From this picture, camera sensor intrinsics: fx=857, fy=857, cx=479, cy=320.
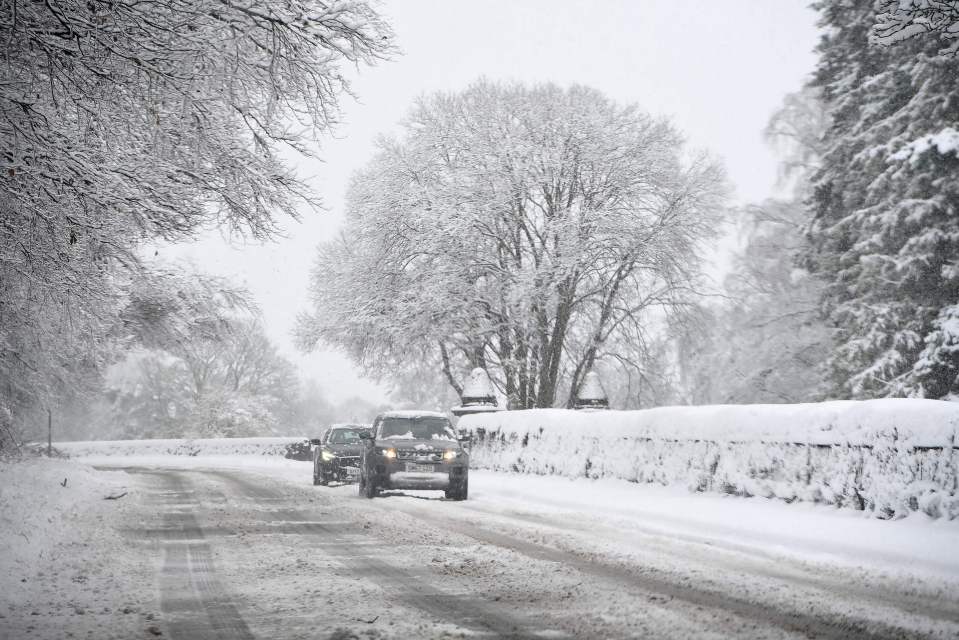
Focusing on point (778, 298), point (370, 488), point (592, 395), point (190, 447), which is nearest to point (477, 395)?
point (592, 395)

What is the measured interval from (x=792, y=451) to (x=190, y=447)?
52.7m

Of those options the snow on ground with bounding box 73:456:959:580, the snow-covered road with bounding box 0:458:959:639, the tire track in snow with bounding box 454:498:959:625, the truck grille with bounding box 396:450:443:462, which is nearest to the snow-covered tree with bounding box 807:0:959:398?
the snow on ground with bounding box 73:456:959:580

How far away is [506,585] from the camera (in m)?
7.08

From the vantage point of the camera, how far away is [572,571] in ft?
25.5

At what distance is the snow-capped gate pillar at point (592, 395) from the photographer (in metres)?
30.3

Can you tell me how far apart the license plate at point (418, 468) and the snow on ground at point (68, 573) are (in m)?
4.99

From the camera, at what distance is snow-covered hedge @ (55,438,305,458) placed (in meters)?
54.8

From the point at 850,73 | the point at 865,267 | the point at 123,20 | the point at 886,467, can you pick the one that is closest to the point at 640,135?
the point at 850,73

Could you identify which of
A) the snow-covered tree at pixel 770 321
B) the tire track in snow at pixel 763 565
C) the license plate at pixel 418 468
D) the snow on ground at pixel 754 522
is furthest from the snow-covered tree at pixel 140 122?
the snow-covered tree at pixel 770 321

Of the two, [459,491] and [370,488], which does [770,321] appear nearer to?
[459,491]

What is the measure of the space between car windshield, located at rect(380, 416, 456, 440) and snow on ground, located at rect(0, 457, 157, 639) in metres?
5.32

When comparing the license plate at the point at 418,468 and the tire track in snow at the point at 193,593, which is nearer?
the tire track in snow at the point at 193,593

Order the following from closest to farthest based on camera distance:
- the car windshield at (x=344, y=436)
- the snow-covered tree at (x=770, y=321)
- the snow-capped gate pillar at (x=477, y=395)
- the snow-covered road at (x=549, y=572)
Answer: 1. the snow-covered road at (x=549, y=572)
2. the car windshield at (x=344, y=436)
3. the snow-capped gate pillar at (x=477, y=395)
4. the snow-covered tree at (x=770, y=321)

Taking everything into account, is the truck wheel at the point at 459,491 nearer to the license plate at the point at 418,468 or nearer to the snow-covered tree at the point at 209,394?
the license plate at the point at 418,468
